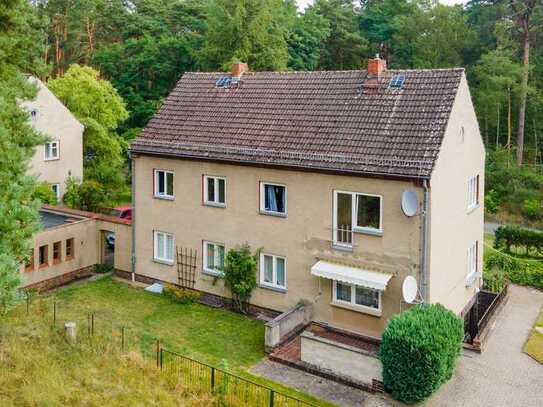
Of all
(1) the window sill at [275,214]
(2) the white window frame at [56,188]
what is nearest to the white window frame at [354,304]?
(1) the window sill at [275,214]

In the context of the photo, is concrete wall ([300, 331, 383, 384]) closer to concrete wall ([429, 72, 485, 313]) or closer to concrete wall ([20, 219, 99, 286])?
concrete wall ([429, 72, 485, 313])

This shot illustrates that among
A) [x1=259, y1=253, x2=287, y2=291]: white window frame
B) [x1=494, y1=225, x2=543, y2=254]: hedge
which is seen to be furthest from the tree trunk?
[x1=259, y1=253, x2=287, y2=291]: white window frame

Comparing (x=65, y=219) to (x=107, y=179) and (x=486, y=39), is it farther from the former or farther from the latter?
(x=486, y=39)

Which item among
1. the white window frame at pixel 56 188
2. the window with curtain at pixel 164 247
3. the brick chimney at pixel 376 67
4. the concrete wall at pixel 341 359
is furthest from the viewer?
the white window frame at pixel 56 188

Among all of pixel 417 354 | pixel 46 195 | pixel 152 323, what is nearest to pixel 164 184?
pixel 152 323

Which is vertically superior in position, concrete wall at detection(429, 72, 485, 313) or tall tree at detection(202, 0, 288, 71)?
tall tree at detection(202, 0, 288, 71)

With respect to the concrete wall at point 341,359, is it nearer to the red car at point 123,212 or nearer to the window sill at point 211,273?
the window sill at point 211,273
